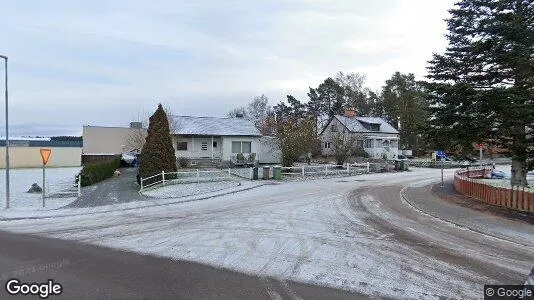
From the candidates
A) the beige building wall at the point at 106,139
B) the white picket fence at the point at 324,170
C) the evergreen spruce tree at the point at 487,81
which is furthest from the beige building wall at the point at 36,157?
the evergreen spruce tree at the point at 487,81

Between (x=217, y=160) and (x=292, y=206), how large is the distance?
24646 millimetres

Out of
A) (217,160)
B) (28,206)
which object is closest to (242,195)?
(28,206)

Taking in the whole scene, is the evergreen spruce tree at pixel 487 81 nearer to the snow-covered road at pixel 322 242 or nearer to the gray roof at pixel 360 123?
the snow-covered road at pixel 322 242

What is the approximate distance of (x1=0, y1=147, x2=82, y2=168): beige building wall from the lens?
1897 inches

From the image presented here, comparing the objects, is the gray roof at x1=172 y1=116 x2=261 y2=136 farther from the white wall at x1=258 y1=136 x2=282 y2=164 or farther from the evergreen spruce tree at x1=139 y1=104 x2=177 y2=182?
the evergreen spruce tree at x1=139 y1=104 x2=177 y2=182

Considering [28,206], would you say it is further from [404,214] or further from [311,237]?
[404,214]

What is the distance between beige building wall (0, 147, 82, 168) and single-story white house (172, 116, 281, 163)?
53.2 feet

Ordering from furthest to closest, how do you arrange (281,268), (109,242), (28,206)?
(28,206), (109,242), (281,268)

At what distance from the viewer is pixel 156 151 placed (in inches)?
1034

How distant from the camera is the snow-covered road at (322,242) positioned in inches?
300

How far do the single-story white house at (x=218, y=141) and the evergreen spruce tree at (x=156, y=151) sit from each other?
13927mm

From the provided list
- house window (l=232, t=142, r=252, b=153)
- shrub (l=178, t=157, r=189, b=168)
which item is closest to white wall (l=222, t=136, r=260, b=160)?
house window (l=232, t=142, r=252, b=153)

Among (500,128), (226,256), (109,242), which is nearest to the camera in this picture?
(226,256)

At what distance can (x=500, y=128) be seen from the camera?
21562 mm
